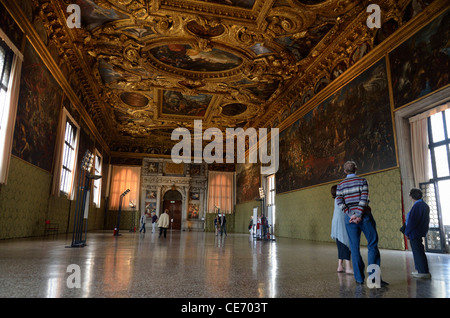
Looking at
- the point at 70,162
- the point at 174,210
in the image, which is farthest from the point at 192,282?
the point at 174,210

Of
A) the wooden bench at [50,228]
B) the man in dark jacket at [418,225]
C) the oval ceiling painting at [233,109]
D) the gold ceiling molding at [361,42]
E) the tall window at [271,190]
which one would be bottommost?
the wooden bench at [50,228]

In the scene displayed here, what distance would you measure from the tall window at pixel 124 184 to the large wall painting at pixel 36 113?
15.0 metres

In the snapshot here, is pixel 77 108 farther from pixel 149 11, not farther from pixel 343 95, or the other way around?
pixel 343 95

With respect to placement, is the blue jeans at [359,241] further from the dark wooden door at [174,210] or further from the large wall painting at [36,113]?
the dark wooden door at [174,210]

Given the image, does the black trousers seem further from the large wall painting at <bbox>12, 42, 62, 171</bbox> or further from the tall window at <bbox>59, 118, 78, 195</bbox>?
the tall window at <bbox>59, 118, 78, 195</bbox>

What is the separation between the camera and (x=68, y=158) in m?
14.8

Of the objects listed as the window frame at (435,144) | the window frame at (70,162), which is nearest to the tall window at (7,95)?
the window frame at (70,162)

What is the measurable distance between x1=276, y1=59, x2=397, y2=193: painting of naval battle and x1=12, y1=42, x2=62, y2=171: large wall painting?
1152cm

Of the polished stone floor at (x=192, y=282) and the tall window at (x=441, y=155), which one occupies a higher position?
the tall window at (x=441, y=155)

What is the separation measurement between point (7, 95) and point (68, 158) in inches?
263

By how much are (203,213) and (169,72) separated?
1625cm

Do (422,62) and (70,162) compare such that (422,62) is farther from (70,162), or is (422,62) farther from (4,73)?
(70,162)

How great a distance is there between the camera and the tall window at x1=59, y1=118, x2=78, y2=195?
46.9 feet

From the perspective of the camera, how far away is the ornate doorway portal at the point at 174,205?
2845cm
